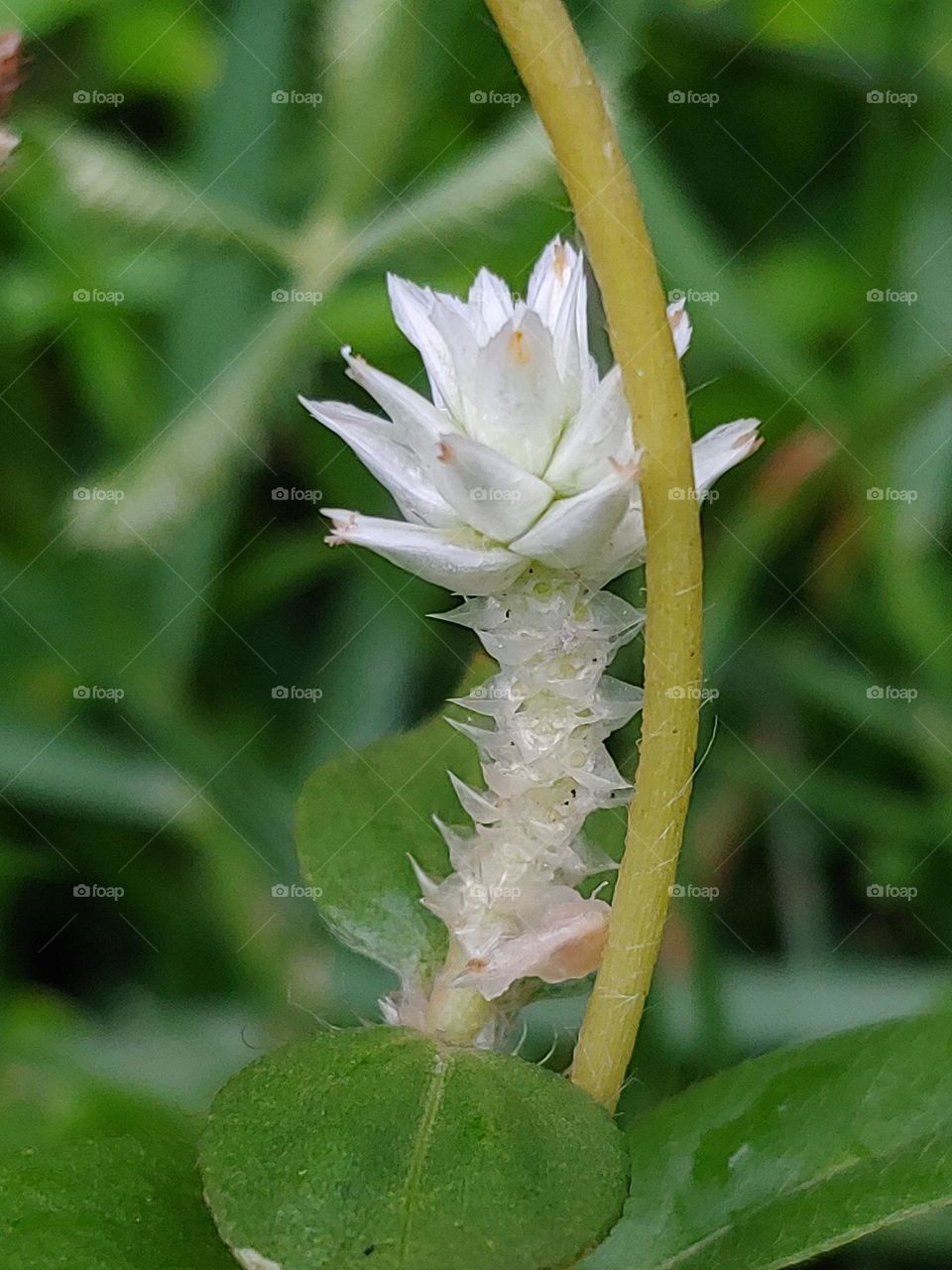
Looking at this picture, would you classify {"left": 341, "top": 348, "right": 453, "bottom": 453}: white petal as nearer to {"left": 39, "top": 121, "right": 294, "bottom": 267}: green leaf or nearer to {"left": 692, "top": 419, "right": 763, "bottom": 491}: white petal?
{"left": 692, "top": 419, "right": 763, "bottom": 491}: white petal

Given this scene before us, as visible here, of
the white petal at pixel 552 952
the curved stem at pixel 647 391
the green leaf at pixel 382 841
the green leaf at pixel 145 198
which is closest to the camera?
the curved stem at pixel 647 391

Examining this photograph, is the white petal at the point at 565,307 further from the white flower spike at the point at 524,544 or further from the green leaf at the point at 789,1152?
the green leaf at the point at 789,1152

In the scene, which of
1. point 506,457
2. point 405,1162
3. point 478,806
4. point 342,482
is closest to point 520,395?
point 506,457

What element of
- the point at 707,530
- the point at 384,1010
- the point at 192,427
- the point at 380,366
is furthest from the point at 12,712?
the point at 384,1010

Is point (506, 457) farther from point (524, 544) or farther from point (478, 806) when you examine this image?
point (478, 806)

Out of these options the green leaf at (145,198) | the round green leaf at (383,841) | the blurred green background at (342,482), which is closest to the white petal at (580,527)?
the round green leaf at (383,841)

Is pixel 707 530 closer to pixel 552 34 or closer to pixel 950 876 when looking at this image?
pixel 950 876

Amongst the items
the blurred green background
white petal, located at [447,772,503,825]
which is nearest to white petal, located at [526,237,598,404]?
white petal, located at [447,772,503,825]
